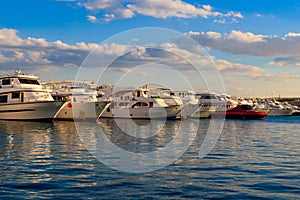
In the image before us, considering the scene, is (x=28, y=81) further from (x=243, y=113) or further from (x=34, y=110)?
(x=243, y=113)

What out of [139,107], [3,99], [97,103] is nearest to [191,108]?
[139,107]

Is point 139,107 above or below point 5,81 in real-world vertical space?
below

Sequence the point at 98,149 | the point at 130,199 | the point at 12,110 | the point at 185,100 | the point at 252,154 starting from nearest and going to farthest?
the point at 130,199 → the point at 252,154 → the point at 98,149 → the point at 12,110 → the point at 185,100

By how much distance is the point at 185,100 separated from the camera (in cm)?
7719

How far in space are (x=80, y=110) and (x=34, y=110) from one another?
8824 mm

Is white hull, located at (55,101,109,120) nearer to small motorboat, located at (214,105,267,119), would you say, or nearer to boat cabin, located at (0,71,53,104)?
boat cabin, located at (0,71,53,104)

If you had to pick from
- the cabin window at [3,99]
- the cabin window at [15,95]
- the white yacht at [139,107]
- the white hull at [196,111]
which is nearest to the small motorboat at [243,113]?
the white hull at [196,111]

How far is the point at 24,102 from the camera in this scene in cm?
5234

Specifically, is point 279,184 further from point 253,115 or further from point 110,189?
point 253,115

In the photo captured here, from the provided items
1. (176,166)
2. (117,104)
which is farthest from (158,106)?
(176,166)

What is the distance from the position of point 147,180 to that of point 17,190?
4.72 metres

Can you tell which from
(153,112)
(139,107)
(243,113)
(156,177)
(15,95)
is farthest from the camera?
(243,113)

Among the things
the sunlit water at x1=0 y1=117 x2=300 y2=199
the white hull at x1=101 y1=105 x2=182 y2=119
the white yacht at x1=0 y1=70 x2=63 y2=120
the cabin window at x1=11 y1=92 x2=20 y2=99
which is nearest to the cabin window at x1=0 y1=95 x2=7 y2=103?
the white yacht at x1=0 y1=70 x2=63 y2=120

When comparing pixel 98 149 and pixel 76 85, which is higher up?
pixel 76 85
